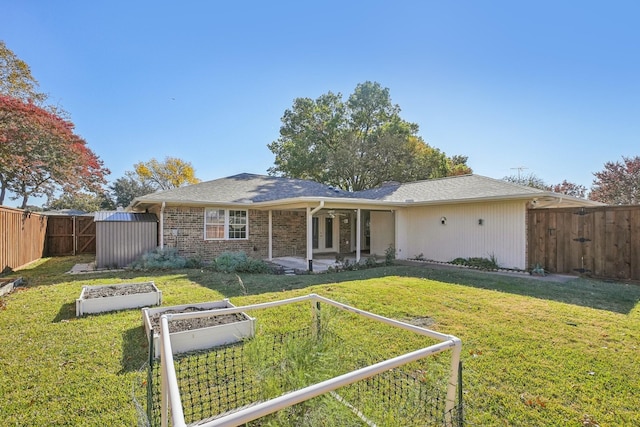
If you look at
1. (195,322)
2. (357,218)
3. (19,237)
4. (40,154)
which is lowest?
(195,322)

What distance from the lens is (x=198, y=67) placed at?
39.0 ft

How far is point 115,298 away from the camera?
5926 mm

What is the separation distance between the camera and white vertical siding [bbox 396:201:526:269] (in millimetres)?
10500

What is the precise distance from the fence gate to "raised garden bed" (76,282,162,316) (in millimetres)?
12226

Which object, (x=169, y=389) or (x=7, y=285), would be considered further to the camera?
(x=7, y=285)

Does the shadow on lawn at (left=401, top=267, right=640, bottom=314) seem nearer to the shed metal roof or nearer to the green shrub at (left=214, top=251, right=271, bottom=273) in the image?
the green shrub at (left=214, top=251, right=271, bottom=273)

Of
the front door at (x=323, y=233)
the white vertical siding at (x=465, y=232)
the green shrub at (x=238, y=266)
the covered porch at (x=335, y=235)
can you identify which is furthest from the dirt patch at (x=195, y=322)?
the front door at (x=323, y=233)

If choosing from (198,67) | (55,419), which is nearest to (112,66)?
(198,67)

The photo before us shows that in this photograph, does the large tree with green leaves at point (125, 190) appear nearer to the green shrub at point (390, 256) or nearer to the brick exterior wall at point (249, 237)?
the brick exterior wall at point (249, 237)

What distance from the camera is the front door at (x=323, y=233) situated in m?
15.4

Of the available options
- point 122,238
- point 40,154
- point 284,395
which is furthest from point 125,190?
A: point 284,395

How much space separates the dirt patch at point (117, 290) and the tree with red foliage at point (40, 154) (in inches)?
357

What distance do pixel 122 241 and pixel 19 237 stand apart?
3.48 meters

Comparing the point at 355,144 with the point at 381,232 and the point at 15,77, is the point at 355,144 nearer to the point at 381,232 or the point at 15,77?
the point at 381,232
